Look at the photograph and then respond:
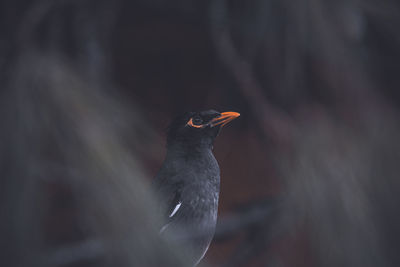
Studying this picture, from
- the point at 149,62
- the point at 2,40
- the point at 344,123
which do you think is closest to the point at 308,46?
the point at 344,123

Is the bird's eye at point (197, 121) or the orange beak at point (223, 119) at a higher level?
the bird's eye at point (197, 121)

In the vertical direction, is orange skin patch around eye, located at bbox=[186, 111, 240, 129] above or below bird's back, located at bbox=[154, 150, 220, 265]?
above

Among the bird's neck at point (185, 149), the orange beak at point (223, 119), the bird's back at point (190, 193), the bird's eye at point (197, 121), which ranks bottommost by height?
the bird's back at point (190, 193)

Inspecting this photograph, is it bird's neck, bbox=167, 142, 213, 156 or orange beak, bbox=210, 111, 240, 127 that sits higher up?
orange beak, bbox=210, 111, 240, 127

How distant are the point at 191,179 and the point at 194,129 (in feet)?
0.25

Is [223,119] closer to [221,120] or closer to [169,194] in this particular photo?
[221,120]

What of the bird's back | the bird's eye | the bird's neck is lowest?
the bird's back

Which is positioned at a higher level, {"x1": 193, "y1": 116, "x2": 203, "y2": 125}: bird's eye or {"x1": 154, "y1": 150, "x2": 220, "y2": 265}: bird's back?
{"x1": 193, "y1": 116, "x2": 203, "y2": 125}: bird's eye

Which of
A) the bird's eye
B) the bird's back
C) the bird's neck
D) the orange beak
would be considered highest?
the bird's eye

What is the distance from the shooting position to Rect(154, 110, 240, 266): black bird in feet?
1.79

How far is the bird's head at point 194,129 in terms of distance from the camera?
0.60 meters

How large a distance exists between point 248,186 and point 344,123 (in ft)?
2.23

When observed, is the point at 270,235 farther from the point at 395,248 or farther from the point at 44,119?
the point at 44,119

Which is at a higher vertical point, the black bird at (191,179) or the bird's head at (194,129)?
the bird's head at (194,129)
